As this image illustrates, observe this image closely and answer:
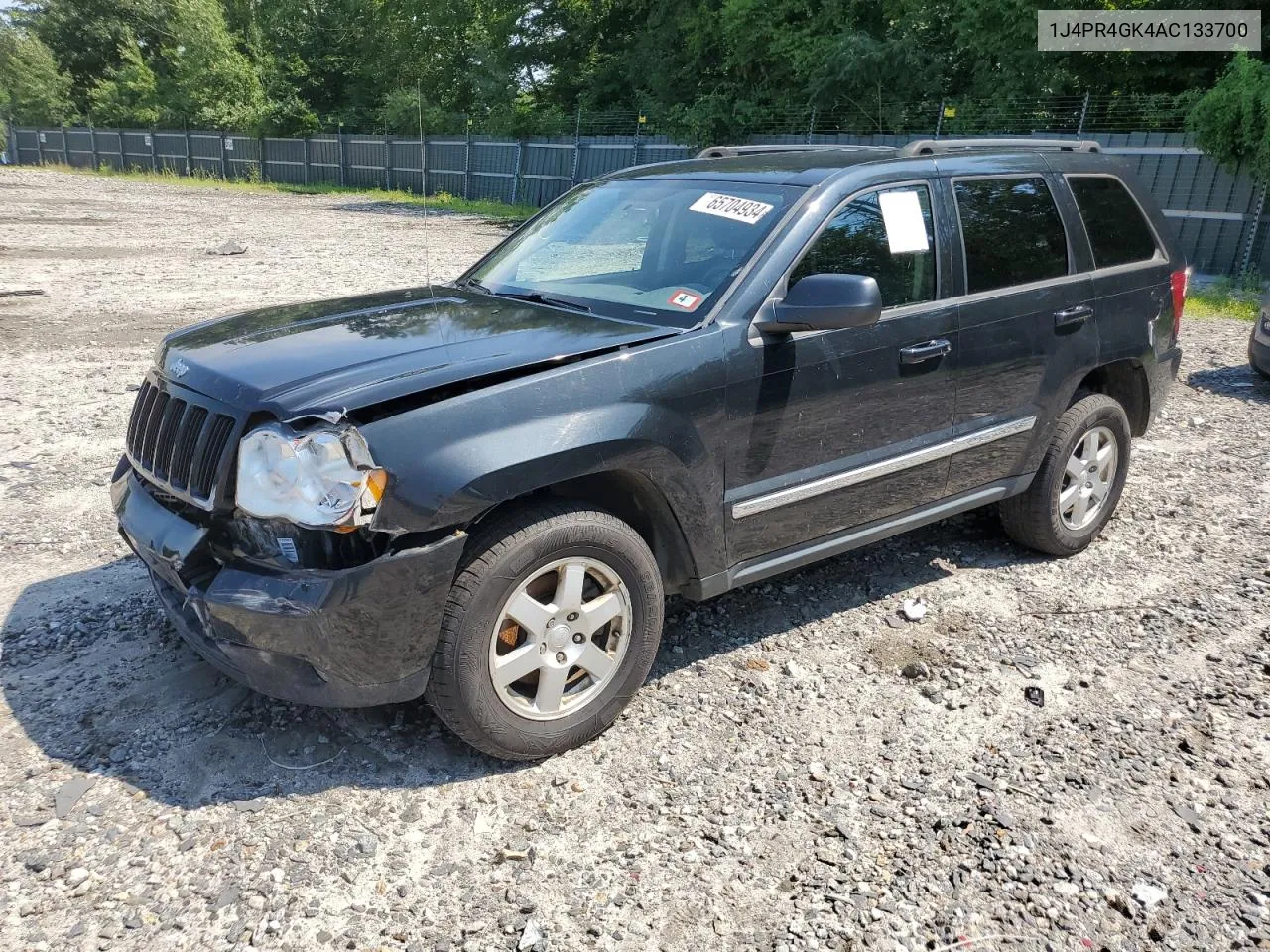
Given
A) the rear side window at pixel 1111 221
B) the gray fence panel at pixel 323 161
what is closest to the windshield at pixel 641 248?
the rear side window at pixel 1111 221

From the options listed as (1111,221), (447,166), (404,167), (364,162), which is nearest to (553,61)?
(447,166)

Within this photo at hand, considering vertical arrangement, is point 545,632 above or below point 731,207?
below

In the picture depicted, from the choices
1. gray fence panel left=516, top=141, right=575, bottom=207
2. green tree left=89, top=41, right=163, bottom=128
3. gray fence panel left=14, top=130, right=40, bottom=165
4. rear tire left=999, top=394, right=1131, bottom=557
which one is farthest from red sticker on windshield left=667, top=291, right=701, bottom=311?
gray fence panel left=14, top=130, right=40, bottom=165

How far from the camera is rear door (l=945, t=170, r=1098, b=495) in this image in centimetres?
402

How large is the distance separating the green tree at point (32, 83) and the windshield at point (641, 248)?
64680mm

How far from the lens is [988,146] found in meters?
4.42

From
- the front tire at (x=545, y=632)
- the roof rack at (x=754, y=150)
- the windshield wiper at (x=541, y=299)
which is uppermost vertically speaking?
the roof rack at (x=754, y=150)

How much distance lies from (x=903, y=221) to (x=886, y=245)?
149 mm

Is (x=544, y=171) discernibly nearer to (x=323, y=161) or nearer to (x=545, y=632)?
(x=323, y=161)

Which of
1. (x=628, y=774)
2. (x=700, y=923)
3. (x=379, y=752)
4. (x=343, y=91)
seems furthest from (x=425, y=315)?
(x=343, y=91)

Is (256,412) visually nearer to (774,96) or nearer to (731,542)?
(731,542)

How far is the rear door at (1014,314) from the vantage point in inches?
158

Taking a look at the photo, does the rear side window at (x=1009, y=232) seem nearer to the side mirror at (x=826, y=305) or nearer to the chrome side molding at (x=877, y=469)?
the chrome side molding at (x=877, y=469)

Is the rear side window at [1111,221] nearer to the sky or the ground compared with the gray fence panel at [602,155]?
nearer to the ground
